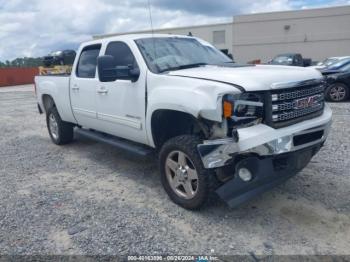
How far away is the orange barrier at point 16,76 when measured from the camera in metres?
36.4

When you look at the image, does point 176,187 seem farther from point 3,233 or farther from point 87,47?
point 87,47

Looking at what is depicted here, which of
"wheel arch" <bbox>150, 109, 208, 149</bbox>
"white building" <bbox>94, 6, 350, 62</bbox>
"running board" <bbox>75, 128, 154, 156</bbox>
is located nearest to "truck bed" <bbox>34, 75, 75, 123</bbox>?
"running board" <bbox>75, 128, 154, 156</bbox>

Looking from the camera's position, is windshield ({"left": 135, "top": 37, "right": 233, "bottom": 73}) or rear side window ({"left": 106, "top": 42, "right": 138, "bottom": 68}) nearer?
windshield ({"left": 135, "top": 37, "right": 233, "bottom": 73})

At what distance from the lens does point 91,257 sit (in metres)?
3.04

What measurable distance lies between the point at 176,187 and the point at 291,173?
1.26 m

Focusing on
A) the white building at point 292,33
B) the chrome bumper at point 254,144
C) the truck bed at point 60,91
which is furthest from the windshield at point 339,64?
the white building at point 292,33

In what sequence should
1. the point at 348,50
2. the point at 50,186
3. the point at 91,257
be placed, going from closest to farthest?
1. the point at 91,257
2. the point at 50,186
3. the point at 348,50

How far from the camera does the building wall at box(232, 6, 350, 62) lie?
128 ft

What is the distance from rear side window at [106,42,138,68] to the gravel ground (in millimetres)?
1623

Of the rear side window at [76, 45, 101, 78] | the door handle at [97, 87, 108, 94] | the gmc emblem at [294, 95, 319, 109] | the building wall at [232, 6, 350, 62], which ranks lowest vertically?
the gmc emblem at [294, 95, 319, 109]

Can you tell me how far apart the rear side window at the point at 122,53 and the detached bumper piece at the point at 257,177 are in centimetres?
199

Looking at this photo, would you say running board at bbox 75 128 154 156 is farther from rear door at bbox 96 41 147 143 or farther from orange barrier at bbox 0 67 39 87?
orange barrier at bbox 0 67 39 87

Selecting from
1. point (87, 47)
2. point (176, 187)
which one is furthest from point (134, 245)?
point (87, 47)

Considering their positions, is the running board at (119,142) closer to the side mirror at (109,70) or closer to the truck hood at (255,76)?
the side mirror at (109,70)
